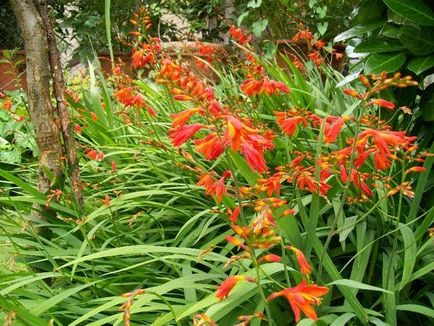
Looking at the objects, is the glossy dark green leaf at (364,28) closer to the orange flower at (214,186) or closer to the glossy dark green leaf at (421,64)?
the glossy dark green leaf at (421,64)

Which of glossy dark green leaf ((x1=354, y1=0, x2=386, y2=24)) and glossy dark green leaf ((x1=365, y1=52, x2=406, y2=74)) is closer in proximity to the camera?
glossy dark green leaf ((x1=365, y1=52, x2=406, y2=74))

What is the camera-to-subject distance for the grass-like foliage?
124cm

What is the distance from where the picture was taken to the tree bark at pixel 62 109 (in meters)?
2.03

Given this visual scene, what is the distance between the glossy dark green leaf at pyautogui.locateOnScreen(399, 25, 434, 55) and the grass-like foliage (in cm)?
31

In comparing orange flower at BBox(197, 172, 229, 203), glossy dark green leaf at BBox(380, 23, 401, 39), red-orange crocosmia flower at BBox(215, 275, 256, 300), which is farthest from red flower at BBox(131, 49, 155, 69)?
red-orange crocosmia flower at BBox(215, 275, 256, 300)

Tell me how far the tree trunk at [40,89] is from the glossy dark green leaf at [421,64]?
3.85ft

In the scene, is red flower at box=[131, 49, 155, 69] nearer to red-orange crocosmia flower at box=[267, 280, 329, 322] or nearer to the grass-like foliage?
the grass-like foliage

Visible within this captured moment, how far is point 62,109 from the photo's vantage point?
6.81 feet

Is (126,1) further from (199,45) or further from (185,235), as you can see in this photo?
(185,235)

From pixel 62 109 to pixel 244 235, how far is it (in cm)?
130

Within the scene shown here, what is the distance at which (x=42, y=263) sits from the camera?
204 cm

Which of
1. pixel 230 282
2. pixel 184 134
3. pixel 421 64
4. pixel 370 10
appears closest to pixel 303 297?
pixel 230 282

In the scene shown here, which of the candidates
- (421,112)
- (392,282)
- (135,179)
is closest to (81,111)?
(135,179)

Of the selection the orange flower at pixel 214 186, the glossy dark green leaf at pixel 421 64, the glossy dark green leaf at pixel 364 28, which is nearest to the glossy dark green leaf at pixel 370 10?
the glossy dark green leaf at pixel 364 28
